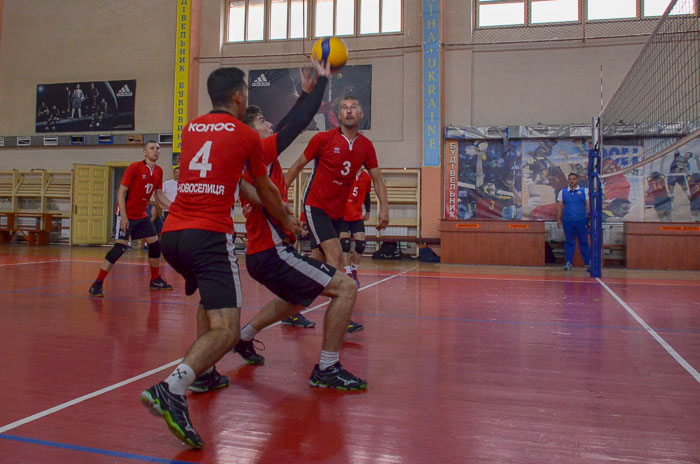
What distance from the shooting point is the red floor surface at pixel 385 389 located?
6.84 feet

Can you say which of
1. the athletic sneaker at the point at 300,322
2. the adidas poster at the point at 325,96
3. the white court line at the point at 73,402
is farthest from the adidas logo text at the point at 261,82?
the white court line at the point at 73,402

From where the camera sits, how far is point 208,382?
2799mm

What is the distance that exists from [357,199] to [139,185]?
8.90 feet

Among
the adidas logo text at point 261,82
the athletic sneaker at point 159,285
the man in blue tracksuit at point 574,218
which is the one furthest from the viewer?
the adidas logo text at point 261,82

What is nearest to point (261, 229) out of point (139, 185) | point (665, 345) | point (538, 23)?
point (665, 345)

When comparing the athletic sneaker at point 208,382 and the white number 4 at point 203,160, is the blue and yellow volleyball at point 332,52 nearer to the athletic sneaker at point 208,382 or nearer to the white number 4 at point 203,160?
the white number 4 at point 203,160

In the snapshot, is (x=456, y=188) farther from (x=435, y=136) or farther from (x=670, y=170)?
(x=670, y=170)

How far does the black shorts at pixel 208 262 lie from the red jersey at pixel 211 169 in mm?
42

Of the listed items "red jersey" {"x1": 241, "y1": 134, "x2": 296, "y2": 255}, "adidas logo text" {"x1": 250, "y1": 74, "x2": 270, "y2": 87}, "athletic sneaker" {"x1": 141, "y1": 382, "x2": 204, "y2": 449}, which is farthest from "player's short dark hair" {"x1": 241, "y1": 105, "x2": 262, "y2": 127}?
"adidas logo text" {"x1": 250, "y1": 74, "x2": 270, "y2": 87}

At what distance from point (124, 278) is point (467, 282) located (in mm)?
5249

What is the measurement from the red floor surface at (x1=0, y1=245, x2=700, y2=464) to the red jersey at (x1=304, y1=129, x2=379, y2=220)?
1.09 m

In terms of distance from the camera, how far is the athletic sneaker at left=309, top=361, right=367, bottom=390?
9.37 ft

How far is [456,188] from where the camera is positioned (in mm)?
14953

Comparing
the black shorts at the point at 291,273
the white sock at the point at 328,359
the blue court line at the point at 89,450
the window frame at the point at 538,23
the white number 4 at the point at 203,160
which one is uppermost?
the window frame at the point at 538,23
